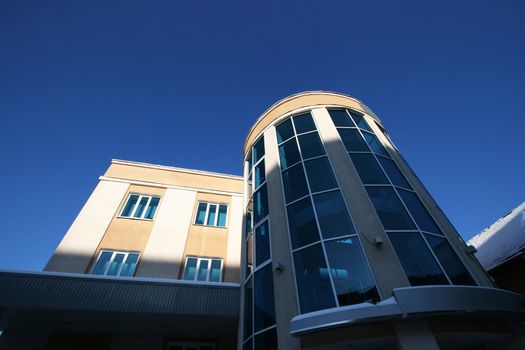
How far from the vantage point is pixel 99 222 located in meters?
14.7

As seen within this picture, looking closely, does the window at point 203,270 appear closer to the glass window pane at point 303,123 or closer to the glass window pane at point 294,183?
the glass window pane at point 294,183

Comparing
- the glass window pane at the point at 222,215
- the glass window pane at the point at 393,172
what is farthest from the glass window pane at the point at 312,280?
the glass window pane at the point at 222,215

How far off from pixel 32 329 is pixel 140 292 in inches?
223

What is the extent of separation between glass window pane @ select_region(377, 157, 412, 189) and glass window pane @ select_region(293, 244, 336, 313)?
162 inches

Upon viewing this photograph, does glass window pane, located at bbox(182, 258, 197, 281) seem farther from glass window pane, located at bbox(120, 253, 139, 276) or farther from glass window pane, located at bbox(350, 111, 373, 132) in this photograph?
glass window pane, located at bbox(350, 111, 373, 132)

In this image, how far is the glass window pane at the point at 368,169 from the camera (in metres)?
9.49

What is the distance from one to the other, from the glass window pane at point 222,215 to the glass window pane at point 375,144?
392 inches

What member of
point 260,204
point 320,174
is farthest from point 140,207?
point 320,174

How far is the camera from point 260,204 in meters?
11.6

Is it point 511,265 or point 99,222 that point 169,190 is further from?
point 511,265

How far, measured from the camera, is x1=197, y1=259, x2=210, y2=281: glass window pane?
14245 mm

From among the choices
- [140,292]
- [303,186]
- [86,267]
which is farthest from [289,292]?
[86,267]

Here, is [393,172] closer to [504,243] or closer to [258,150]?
[258,150]

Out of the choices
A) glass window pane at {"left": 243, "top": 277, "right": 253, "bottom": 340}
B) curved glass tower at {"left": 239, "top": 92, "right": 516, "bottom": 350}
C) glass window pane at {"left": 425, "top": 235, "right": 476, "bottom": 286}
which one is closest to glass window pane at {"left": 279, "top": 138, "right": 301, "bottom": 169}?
curved glass tower at {"left": 239, "top": 92, "right": 516, "bottom": 350}
